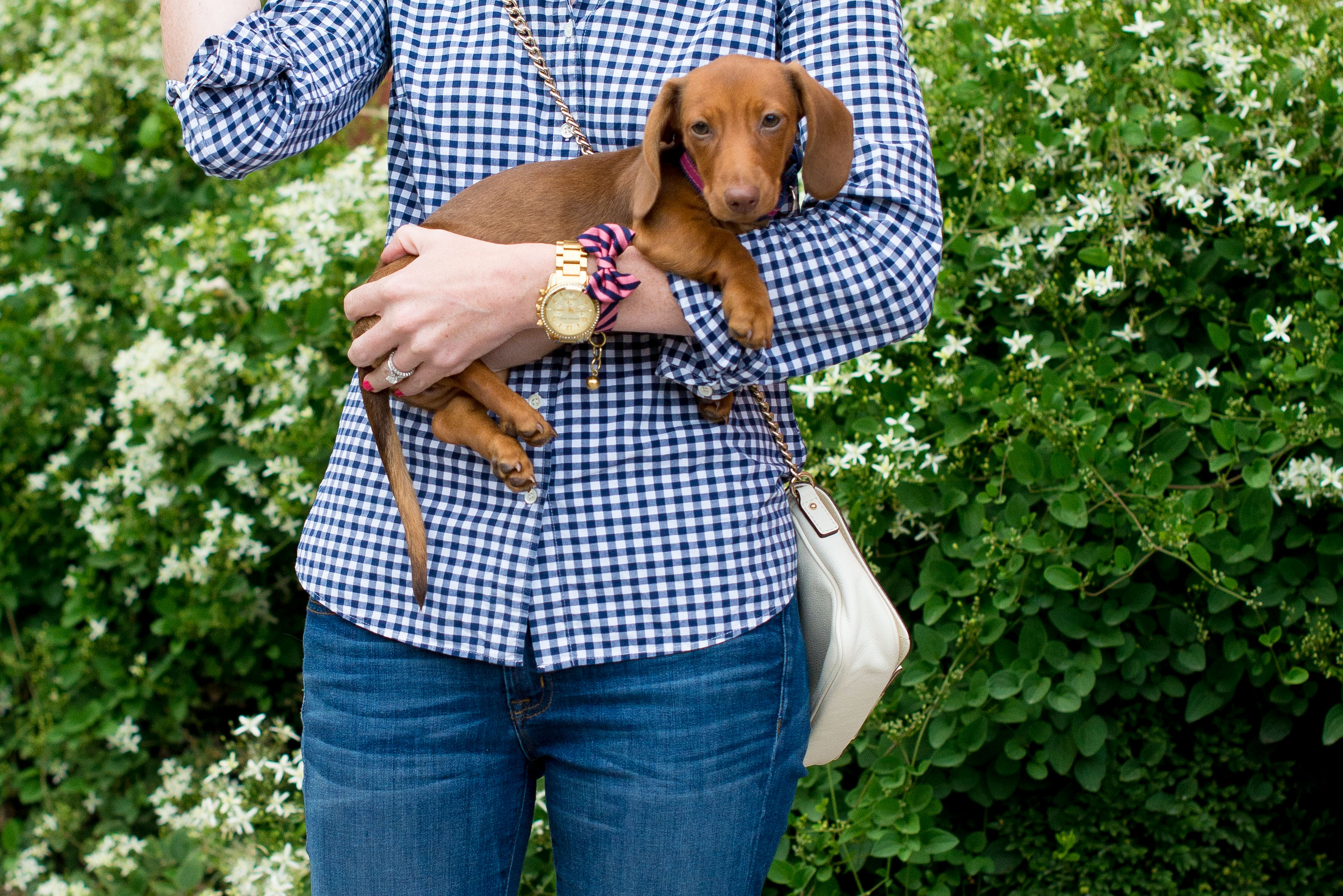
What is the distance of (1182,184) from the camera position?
7.57ft

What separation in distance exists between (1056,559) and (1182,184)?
0.81 m

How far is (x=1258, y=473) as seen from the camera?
206 cm

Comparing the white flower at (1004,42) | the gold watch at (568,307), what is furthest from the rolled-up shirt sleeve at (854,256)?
the white flower at (1004,42)

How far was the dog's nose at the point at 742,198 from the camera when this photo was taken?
1426 millimetres

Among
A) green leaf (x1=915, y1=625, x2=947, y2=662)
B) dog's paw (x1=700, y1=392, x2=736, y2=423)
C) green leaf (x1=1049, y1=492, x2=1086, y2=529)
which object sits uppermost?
dog's paw (x1=700, y1=392, x2=736, y2=423)

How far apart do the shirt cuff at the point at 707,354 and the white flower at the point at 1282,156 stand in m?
1.49

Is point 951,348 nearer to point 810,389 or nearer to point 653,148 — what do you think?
point 810,389

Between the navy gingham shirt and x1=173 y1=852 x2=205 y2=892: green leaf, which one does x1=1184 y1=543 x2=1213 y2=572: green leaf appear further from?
x1=173 y1=852 x2=205 y2=892: green leaf

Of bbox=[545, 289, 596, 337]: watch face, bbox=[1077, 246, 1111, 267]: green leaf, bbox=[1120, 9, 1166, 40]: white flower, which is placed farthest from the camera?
bbox=[1120, 9, 1166, 40]: white flower

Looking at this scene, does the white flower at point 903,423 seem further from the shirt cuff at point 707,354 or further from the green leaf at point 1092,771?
the shirt cuff at point 707,354

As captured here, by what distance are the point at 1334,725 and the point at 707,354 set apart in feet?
5.09

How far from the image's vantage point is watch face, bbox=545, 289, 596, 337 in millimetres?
1293

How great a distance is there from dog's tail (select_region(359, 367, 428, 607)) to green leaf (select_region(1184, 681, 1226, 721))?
1612 millimetres

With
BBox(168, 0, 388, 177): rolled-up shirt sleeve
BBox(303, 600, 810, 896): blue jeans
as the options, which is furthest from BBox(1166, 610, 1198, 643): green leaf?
BBox(168, 0, 388, 177): rolled-up shirt sleeve
